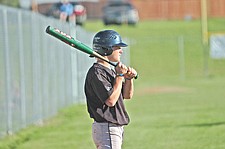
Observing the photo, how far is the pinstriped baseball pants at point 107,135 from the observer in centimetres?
775

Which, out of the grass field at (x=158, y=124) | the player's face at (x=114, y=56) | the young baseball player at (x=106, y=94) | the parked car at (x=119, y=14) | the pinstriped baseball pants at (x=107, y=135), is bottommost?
the grass field at (x=158, y=124)

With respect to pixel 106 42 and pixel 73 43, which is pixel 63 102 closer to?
pixel 106 42

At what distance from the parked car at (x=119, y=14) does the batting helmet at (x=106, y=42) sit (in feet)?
149

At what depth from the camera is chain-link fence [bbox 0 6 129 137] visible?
14555 millimetres

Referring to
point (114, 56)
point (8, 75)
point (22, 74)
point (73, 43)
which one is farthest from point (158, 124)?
point (73, 43)

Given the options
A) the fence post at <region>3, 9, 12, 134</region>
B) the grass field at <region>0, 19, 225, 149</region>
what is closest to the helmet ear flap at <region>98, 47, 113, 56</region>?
the grass field at <region>0, 19, 225, 149</region>

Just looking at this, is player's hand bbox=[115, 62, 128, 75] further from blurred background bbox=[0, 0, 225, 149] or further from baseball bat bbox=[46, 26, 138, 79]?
blurred background bbox=[0, 0, 225, 149]

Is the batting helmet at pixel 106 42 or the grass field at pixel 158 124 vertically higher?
the batting helmet at pixel 106 42

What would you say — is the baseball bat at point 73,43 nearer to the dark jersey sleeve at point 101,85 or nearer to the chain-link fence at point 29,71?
the dark jersey sleeve at point 101,85

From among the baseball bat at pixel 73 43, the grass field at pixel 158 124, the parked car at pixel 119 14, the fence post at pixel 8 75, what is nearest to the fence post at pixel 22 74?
the grass field at pixel 158 124

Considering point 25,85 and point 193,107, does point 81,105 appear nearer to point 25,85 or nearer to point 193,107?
point 193,107

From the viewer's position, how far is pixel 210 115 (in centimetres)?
1756

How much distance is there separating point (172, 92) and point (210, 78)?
10999 mm

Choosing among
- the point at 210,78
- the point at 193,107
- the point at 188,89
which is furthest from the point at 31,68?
the point at 210,78
